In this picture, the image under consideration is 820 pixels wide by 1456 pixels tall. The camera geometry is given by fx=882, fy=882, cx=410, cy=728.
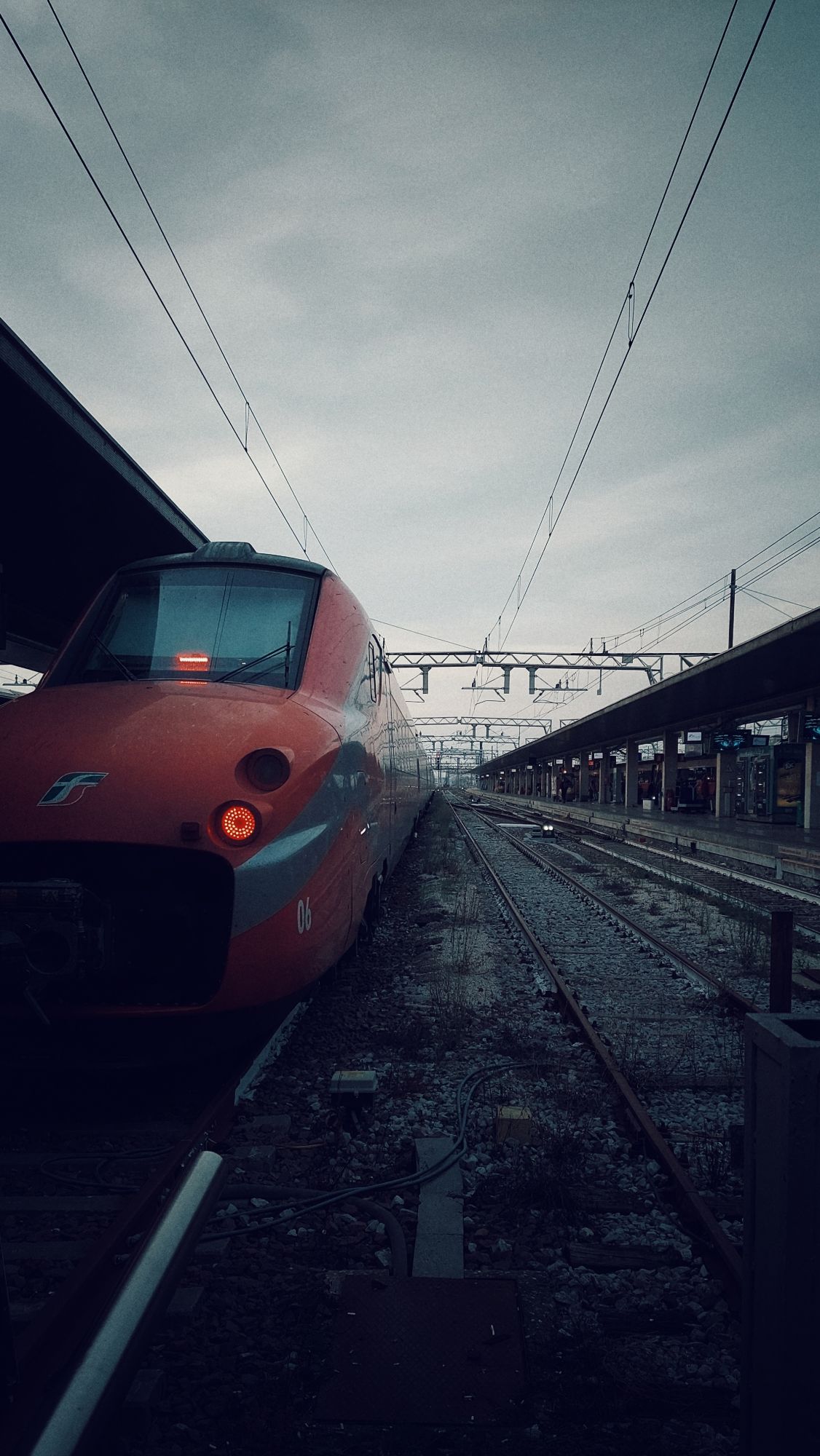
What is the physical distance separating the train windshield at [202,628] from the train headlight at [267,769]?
3.54 ft

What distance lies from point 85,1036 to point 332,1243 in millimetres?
1326

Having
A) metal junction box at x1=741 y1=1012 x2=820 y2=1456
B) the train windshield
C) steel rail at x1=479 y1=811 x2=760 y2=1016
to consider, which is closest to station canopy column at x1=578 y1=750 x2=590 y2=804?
steel rail at x1=479 y1=811 x2=760 y2=1016

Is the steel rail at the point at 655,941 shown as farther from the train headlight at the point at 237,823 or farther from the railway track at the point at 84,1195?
the train headlight at the point at 237,823

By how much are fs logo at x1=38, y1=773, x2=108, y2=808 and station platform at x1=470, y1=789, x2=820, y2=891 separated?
12723mm

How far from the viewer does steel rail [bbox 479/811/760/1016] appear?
6.34 meters

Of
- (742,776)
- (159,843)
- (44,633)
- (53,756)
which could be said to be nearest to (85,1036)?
(159,843)

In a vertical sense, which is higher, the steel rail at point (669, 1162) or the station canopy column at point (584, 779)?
the station canopy column at point (584, 779)

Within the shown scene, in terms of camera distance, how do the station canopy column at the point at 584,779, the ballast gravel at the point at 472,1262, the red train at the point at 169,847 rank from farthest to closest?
1. the station canopy column at the point at 584,779
2. the red train at the point at 169,847
3. the ballast gravel at the point at 472,1262

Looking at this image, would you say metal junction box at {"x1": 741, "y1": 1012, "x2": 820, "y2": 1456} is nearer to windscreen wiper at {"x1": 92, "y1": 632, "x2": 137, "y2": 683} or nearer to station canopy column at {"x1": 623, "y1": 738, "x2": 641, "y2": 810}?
windscreen wiper at {"x1": 92, "y1": 632, "x2": 137, "y2": 683}

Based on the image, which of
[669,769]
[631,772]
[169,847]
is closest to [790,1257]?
[169,847]

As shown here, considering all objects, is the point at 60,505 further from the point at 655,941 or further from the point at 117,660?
the point at 655,941

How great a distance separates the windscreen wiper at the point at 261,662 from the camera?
16.4 feet

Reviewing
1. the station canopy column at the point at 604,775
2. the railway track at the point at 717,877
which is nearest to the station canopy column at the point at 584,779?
the station canopy column at the point at 604,775

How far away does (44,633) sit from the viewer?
15.8m
